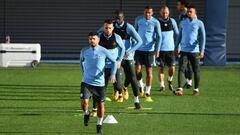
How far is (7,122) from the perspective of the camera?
14.3m

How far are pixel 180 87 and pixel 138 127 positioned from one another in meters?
5.90

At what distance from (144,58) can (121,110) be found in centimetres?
308

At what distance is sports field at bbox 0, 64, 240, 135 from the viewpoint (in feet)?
44.4

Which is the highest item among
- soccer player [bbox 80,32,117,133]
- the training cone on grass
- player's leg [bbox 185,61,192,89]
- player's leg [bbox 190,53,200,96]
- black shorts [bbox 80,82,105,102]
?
soccer player [bbox 80,32,117,133]

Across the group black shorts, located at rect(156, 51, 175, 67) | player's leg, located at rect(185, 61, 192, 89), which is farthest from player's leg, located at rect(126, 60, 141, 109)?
player's leg, located at rect(185, 61, 192, 89)

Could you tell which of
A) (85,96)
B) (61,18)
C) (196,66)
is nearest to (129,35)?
(196,66)

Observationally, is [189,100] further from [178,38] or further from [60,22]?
[60,22]

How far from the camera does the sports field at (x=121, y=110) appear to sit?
44.4 ft

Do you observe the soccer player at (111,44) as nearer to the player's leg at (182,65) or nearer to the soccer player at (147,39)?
the soccer player at (147,39)

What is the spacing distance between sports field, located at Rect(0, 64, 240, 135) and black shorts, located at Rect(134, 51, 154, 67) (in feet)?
2.87

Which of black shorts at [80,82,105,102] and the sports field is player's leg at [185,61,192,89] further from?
black shorts at [80,82,105,102]

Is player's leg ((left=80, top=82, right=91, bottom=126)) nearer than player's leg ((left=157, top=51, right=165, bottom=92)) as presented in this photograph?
Yes

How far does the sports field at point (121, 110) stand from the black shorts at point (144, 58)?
88 cm

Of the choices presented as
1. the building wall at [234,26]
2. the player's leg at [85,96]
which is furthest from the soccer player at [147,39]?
the building wall at [234,26]
